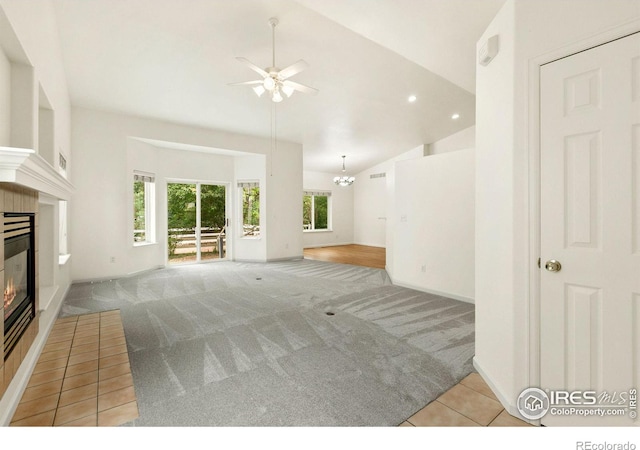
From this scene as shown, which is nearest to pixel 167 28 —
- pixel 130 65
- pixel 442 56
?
pixel 130 65

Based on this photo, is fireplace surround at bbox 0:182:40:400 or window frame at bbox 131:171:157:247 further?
window frame at bbox 131:171:157:247

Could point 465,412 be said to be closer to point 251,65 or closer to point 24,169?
point 24,169

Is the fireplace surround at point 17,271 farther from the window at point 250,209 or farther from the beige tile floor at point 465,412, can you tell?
the window at point 250,209

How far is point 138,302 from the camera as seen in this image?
392 cm

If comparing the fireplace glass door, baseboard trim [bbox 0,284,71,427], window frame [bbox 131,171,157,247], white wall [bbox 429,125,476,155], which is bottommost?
baseboard trim [bbox 0,284,71,427]

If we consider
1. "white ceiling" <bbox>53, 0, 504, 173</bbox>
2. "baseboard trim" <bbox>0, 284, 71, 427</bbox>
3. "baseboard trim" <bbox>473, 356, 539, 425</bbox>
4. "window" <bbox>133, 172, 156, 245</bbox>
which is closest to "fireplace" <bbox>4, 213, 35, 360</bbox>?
"baseboard trim" <bbox>0, 284, 71, 427</bbox>

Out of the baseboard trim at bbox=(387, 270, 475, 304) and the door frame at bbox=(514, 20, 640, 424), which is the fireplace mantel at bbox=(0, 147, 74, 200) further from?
the baseboard trim at bbox=(387, 270, 475, 304)

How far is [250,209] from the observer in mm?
7520

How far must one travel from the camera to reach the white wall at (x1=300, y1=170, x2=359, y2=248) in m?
10.8

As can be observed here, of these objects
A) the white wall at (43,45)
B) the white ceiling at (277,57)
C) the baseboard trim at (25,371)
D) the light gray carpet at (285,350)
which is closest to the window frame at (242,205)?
the white ceiling at (277,57)

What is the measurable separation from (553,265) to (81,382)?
130 inches

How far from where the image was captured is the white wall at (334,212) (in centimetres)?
1075

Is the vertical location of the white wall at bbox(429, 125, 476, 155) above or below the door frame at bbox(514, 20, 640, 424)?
above

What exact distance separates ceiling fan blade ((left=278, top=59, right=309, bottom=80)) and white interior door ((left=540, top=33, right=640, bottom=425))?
2.30 m
